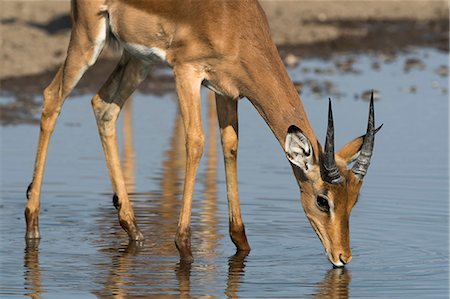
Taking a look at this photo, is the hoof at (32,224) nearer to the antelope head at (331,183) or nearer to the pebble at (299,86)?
the antelope head at (331,183)

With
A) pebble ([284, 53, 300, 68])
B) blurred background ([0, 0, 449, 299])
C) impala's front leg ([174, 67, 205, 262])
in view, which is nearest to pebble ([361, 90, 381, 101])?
blurred background ([0, 0, 449, 299])

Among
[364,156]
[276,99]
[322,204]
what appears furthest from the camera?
[276,99]

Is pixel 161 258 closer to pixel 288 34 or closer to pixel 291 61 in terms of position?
pixel 291 61

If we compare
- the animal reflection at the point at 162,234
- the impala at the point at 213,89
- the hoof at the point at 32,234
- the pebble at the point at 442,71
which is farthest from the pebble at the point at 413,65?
the hoof at the point at 32,234

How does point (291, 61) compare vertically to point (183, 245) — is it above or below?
above

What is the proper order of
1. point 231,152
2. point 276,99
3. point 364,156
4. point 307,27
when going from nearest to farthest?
point 364,156 < point 276,99 < point 231,152 < point 307,27

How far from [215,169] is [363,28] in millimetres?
14305

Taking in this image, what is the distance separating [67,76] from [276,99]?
6.83 feet

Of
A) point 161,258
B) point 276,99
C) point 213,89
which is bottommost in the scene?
point 161,258

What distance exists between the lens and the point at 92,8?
10.7 metres

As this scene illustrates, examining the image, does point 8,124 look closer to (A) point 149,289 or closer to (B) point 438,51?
(A) point 149,289

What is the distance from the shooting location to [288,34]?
25234 mm

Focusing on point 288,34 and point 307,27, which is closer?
point 288,34

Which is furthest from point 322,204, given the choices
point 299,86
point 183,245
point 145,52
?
point 299,86
